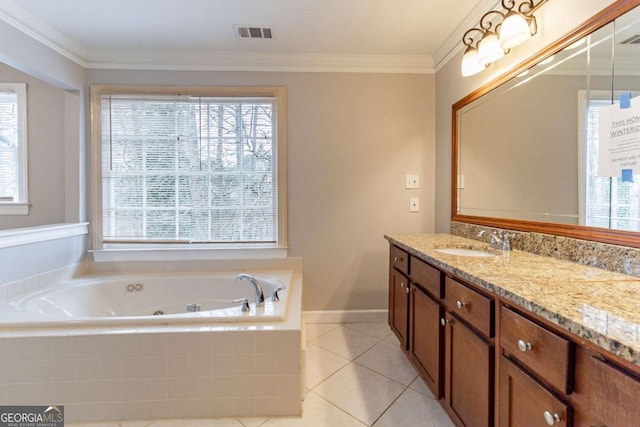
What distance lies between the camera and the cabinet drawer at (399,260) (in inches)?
71.2

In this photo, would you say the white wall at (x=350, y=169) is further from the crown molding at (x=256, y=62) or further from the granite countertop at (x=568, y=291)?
the granite countertop at (x=568, y=291)

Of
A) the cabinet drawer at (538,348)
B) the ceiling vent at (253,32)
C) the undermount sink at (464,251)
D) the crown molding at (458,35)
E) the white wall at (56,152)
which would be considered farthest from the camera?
the white wall at (56,152)

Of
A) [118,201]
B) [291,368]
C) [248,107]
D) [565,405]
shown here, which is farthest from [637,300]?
[118,201]

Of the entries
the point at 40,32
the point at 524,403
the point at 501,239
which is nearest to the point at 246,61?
the point at 40,32

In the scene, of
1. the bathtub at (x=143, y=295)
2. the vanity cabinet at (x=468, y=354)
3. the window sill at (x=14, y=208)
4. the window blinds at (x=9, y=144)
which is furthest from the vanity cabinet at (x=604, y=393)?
the window blinds at (x=9, y=144)

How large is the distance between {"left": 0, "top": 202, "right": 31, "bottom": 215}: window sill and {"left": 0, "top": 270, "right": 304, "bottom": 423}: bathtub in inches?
53.5

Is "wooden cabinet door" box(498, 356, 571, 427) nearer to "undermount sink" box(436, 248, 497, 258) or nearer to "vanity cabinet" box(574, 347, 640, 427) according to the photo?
"vanity cabinet" box(574, 347, 640, 427)

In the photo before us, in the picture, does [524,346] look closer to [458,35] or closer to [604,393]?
[604,393]

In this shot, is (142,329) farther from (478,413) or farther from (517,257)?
(517,257)

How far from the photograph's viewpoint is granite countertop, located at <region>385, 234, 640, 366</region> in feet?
1.96

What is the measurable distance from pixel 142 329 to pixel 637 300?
185cm

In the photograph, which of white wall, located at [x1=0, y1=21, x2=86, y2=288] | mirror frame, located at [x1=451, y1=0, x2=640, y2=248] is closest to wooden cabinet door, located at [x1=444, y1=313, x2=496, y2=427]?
mirror frame, located at [x1=451, y1=0, x2=640, y2=248]

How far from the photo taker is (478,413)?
1070mm

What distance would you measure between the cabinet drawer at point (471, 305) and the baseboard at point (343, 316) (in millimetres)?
1386
